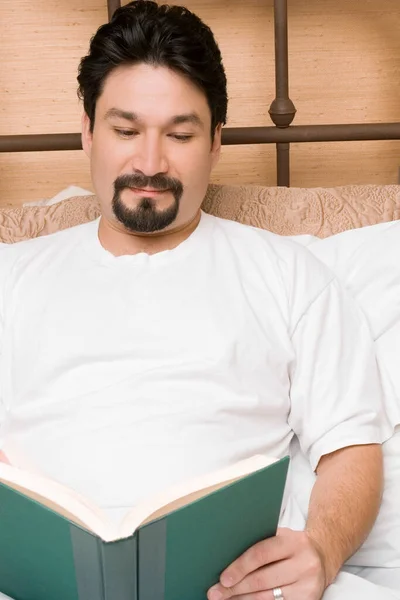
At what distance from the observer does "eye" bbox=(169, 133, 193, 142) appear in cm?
139

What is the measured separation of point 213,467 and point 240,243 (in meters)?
0.43

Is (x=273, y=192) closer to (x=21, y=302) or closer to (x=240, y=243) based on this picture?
(x=240, y=243)

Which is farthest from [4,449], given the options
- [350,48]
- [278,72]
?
[350,48]

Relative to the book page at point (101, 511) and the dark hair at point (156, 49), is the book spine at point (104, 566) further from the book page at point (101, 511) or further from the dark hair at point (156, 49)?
the dark hair at point (156, 49)

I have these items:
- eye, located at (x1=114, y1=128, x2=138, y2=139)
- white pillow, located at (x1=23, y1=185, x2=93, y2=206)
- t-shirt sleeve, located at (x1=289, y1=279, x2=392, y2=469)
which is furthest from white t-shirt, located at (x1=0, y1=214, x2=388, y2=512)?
white pillow, located at (x1=23, y1=185, x2=93, y2=206)

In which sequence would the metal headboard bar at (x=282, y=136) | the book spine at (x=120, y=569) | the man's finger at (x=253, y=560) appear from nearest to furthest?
1. the book spine at (x=120, y=569)
2. the man's finger at (x=253, y=560)
3. the metal headboard bar at (x=282, y=136)

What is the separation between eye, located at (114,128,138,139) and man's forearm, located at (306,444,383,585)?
0.64m

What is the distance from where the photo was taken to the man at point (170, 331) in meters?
1.18

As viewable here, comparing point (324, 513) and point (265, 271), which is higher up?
point (265, 271)

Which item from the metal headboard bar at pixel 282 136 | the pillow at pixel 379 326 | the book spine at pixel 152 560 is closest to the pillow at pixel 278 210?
the pillow at pixel 379 326

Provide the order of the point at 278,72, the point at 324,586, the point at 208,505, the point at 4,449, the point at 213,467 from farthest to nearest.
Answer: the point at 278,72
the point at 4,449
the point at 213,467
the point at 324,586
the point at 208,505

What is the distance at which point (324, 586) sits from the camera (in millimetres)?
1024

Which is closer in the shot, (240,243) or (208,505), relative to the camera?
(208,505)

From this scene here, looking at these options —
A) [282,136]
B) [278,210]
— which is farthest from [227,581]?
[282,136]
